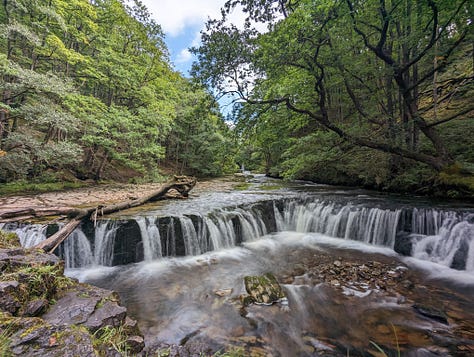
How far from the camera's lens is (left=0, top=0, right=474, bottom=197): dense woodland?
23.4 ft

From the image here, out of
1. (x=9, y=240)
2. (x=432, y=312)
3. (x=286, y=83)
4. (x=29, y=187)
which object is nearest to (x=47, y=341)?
(x=9, y=240)

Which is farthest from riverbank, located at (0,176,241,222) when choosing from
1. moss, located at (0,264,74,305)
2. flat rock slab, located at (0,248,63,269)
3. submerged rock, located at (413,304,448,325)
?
submerged rock, located at (413,304,448,325)

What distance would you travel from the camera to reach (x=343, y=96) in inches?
517

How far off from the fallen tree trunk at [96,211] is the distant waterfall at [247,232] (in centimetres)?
44

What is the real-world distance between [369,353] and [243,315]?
1820 mm

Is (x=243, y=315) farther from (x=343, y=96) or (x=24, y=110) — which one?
(x=343, y=96)

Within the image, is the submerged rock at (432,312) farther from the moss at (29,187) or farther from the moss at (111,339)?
the moss at (29,187)

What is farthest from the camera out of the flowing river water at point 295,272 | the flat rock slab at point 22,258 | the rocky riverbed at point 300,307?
the flowing river water at point 295,272

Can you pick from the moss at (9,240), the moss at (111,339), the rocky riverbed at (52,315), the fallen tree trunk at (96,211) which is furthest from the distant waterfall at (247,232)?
the moss at (111,339)

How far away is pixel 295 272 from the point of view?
201 inches

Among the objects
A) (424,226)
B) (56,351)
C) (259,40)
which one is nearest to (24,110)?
(259,40)

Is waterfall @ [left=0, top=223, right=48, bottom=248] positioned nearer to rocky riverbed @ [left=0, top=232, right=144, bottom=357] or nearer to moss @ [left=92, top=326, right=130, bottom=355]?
rocky riverbed @ [left=0, top=232, right=144, bottom=357]

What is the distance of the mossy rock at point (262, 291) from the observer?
3889 mm

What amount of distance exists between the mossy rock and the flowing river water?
4.8 inches
